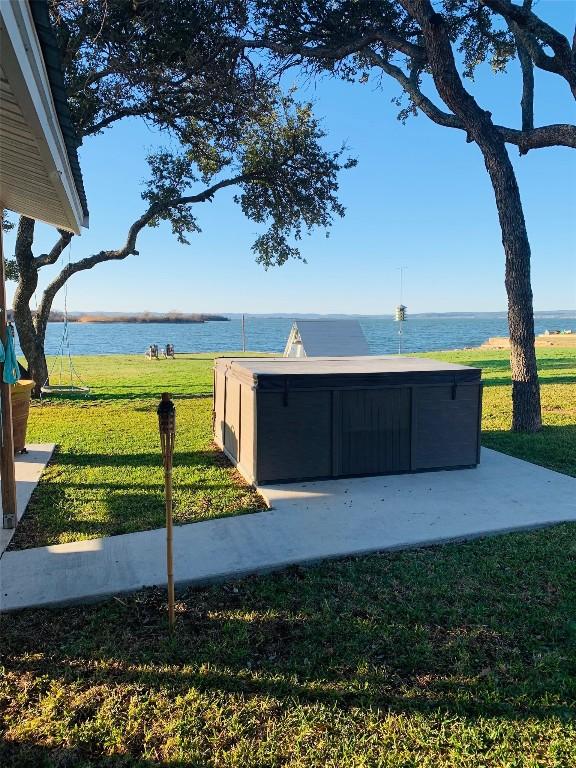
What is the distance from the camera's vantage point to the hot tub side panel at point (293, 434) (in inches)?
214

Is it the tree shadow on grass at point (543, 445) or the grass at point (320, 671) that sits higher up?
the tree shadow on grass at point (543, 445)

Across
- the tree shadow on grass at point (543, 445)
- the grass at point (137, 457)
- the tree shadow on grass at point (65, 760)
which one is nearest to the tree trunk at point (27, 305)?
the grass at point (137, 457)

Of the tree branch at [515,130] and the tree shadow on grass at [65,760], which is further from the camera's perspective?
the tree branch at [515,130]

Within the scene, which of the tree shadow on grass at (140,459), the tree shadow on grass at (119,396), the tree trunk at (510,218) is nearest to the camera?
the tree shadow on grass at (140,459)

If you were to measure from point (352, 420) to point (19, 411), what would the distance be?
4.14 m

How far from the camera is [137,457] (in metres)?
6.87

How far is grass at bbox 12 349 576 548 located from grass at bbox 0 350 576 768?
144 cm

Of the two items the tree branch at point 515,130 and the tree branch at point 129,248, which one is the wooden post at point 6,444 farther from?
the tree branch at point 129,248

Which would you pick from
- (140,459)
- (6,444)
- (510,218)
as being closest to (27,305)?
(140,459)

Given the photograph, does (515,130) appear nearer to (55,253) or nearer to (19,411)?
(19,411)

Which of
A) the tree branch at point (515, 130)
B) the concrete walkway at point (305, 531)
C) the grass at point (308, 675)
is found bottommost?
the grass at point (308, 675)

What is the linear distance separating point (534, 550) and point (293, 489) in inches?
89.5

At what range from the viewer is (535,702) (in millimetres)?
2408

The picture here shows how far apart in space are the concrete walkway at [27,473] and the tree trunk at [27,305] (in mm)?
5274
